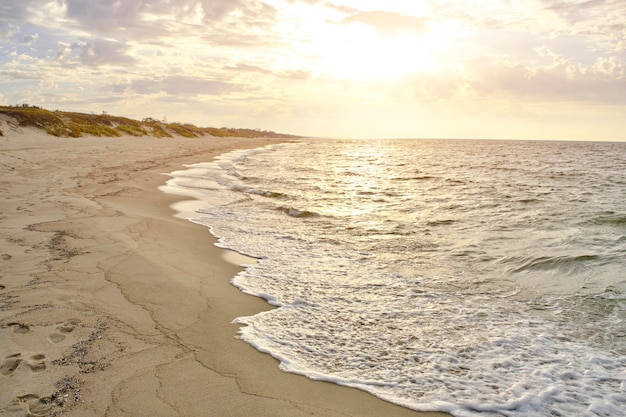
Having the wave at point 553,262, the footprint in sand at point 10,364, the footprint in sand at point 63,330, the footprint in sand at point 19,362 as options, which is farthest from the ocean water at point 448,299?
the footprint in sand at point 10,364

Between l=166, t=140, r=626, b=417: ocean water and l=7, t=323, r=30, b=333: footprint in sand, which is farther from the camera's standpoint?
l=7, t=323, r=30, b=333: footprint in sand

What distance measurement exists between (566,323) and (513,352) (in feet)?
4.76

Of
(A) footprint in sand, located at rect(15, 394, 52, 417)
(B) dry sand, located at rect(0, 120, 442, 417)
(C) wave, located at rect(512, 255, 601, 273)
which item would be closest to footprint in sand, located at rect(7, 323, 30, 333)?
(B) dry sand, located at rect(0, 120, 442, 417)

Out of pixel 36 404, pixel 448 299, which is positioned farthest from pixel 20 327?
pixel 448 299

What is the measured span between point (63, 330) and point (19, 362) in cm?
68

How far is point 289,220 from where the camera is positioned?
1274 cm

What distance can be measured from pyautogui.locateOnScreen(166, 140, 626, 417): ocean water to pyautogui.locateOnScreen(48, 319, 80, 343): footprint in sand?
1.82 metres

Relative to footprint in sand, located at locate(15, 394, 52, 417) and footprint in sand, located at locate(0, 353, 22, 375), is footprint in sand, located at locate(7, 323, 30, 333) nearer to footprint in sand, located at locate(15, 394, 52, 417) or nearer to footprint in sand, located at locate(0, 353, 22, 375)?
footprint in sand, located at locate(0, 353, 22, 375)

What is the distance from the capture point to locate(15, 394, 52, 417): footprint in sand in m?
3.16

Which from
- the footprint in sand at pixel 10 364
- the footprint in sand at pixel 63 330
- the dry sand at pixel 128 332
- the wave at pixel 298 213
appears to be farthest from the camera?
the wave at pixel 298 213

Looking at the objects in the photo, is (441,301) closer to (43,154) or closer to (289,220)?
(289,220)

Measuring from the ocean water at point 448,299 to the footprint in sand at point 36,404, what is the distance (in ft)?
6.58

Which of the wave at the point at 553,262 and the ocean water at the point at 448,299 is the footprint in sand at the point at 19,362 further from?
the wave at the point at 553,262

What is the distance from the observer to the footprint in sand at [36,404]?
10.4 feet
